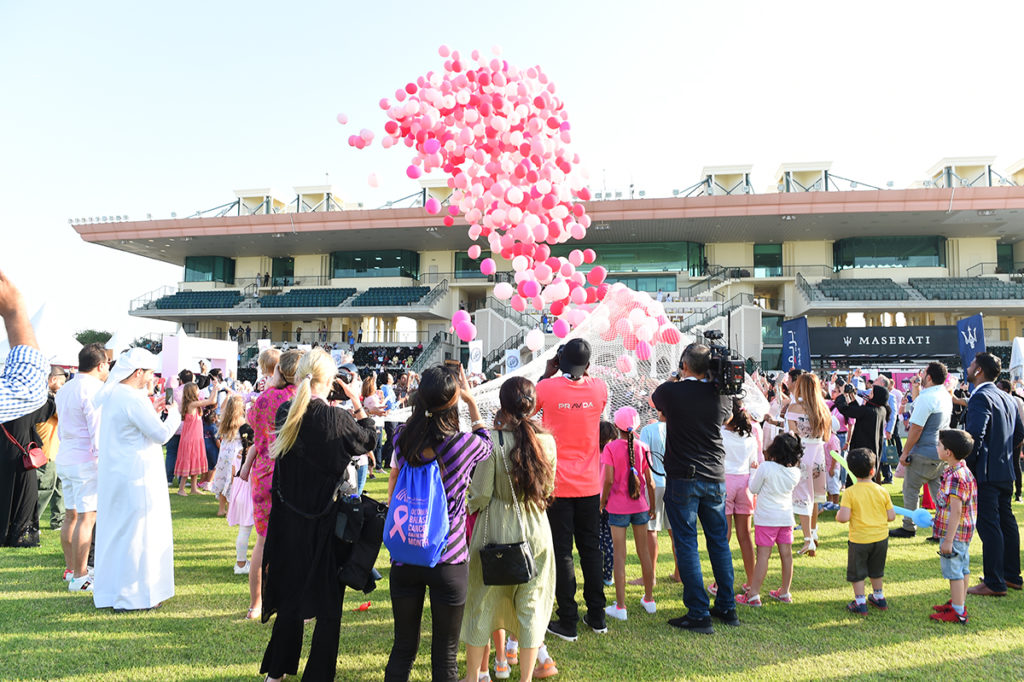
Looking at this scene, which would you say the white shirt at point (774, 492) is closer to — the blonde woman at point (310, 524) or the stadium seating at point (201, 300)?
the blonde woman at point (310, 524)

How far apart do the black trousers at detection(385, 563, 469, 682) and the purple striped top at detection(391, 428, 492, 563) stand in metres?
0.08

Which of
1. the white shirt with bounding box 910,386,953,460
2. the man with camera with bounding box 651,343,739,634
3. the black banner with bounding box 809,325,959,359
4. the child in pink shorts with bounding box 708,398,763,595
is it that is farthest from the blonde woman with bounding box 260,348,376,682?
the black banner with bounding box 809,325,959,359

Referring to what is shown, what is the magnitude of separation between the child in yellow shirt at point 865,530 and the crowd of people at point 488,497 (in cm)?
1

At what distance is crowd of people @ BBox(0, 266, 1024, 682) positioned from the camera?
8.51ft

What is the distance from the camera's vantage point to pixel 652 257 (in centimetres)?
3209

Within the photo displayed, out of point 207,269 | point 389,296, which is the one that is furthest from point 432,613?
point 207,269

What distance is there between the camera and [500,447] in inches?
111

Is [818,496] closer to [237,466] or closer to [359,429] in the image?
[359,429]

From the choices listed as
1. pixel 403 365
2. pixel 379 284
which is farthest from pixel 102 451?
pixel 379 284

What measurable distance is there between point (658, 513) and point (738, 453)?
2.83 feet

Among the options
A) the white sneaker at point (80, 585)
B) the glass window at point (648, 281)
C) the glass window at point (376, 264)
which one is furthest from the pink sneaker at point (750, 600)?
the glass window at point (376, 264)

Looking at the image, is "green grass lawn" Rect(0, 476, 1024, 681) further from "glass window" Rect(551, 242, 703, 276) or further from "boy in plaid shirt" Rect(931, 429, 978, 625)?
"glass window" Rect(551, 242, 703, 276)

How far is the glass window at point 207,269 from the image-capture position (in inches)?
1421

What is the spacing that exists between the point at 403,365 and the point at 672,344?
70.1ft
